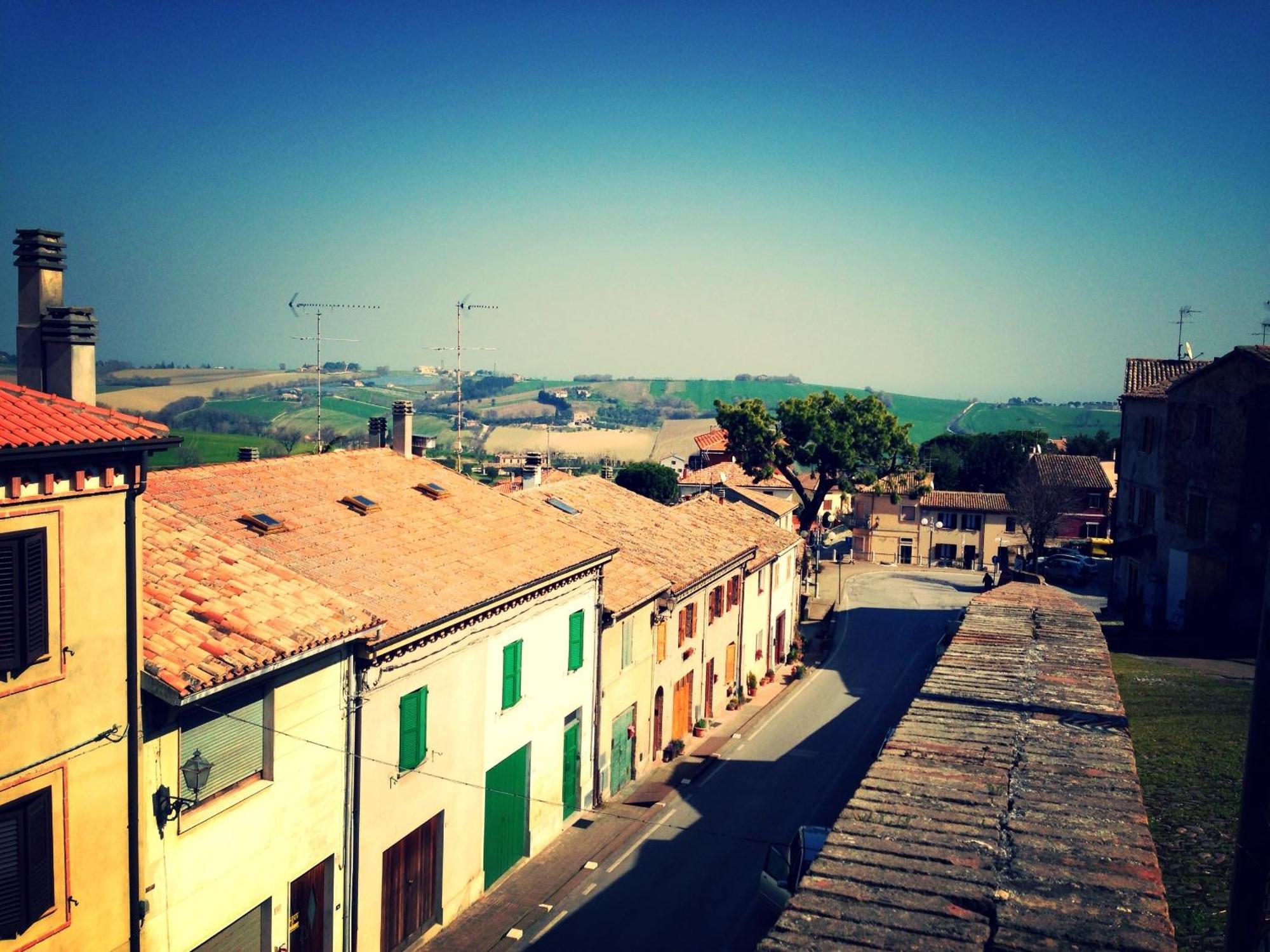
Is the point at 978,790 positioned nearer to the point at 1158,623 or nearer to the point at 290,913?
the point at 290,913

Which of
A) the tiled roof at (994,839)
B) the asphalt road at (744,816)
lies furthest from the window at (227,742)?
the tiled roof at (994,839)

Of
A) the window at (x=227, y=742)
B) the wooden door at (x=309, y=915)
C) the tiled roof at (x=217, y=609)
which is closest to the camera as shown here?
the tiled roof at (x=217, y=609)

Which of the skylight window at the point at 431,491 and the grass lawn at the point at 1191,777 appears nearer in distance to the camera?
the grass lawn at the point at 1191,777

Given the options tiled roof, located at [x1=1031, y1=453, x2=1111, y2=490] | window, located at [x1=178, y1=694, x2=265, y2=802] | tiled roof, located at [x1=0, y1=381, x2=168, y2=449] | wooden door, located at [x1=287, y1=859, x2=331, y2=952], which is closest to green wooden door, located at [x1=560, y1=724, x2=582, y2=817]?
wooden door, located at [x1=287, y1=859, x2=331, y2=952]

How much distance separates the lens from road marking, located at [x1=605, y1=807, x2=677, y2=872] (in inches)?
872

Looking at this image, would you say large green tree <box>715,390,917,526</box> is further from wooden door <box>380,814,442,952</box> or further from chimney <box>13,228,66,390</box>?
chimney <box>13,228,66,390</box>

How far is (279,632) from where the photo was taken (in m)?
14.0

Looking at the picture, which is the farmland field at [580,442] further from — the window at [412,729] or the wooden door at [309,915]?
the wooden door at [309,915]

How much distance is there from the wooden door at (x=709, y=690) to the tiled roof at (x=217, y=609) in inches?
765

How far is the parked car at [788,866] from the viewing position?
18938mm

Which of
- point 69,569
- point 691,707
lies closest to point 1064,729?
point 69,569

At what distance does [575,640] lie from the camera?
23.6 meters

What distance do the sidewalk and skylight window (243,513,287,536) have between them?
7.94 metres

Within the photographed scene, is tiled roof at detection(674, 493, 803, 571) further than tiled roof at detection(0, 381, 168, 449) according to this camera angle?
Yes
